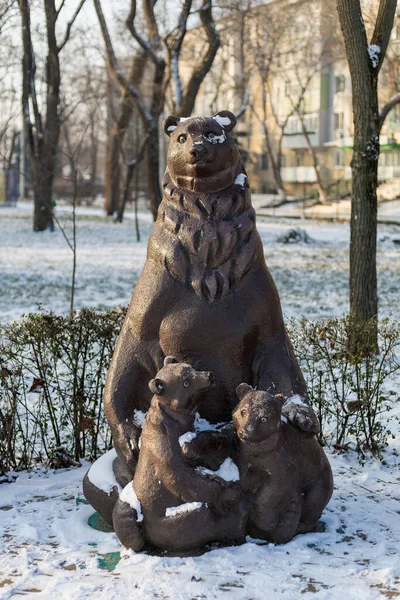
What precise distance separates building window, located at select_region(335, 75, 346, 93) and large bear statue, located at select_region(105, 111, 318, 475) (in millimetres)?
39655

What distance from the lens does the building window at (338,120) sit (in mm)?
44594

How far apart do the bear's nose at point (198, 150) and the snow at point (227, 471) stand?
1.51m

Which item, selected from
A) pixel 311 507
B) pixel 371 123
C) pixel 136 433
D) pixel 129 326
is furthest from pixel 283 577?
pixel 371 123

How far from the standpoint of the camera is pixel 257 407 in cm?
359

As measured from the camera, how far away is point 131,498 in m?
3.69

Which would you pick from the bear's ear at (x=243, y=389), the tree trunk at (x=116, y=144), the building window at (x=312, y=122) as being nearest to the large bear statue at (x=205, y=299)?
the bear's ear at (x=243, y=389)

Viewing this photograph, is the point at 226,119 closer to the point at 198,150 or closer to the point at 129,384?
the point at 198,150

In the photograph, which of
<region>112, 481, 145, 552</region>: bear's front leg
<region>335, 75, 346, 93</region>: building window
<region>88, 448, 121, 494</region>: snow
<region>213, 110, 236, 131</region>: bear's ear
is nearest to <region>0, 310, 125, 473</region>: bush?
<region>88, 448, 121, 494</region>: snow

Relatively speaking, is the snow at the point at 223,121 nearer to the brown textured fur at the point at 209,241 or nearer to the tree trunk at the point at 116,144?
the brown textured fur at the point at 209,241

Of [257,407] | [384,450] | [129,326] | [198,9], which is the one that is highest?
[198,9]

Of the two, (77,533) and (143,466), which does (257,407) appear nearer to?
(143,466)

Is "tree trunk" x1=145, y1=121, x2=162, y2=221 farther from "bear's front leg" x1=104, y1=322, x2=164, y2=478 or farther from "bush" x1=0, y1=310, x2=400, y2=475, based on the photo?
"bear's front leg" x1=104, y1=322, x2=164, y2=478

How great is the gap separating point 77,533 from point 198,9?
14.0 m

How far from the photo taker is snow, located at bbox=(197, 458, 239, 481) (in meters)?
Answer: 3.67
